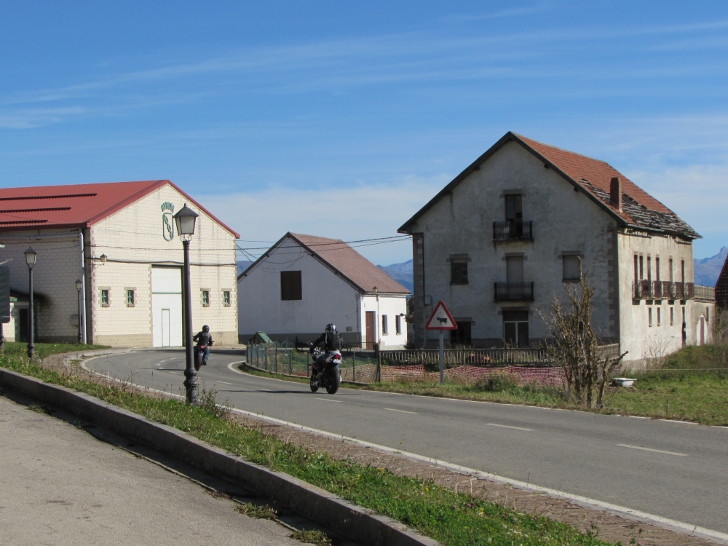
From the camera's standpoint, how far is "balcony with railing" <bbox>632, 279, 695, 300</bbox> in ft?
155

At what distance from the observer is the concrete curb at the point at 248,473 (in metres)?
7.32

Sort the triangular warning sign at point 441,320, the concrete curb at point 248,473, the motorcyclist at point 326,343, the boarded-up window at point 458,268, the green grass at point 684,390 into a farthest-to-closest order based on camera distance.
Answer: the boarded-up window at point 458,268
the triangular warning sign at point 441,320
the green grass at point 684,390
the motorcyclist at point 326,343
the concrete curb at point 248,473

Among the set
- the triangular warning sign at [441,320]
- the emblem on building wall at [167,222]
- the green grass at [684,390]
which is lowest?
the green grass at [684,390]

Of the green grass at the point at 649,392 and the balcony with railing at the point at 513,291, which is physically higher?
the balcony with railing at the point at 513,291

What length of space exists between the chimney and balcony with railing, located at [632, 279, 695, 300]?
3.83 meters

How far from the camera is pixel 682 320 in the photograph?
55219 millimetres

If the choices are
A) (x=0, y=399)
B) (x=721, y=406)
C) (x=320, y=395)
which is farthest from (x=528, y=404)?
(x=0, y=399)

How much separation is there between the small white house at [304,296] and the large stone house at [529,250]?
1628 cm

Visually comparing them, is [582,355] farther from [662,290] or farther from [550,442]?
[662,290]

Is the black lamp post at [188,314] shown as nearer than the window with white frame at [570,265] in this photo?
Yes

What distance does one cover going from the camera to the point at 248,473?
9516mm

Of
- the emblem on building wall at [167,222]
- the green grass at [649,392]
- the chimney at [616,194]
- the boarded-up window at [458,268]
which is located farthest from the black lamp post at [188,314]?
the emblem on building wall at [167,222]

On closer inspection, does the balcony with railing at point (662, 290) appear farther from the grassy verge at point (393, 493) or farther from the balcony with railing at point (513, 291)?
the grassy verge at point (393, 493)

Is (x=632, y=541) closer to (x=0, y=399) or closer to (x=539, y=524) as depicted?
(x=539, y=524)
